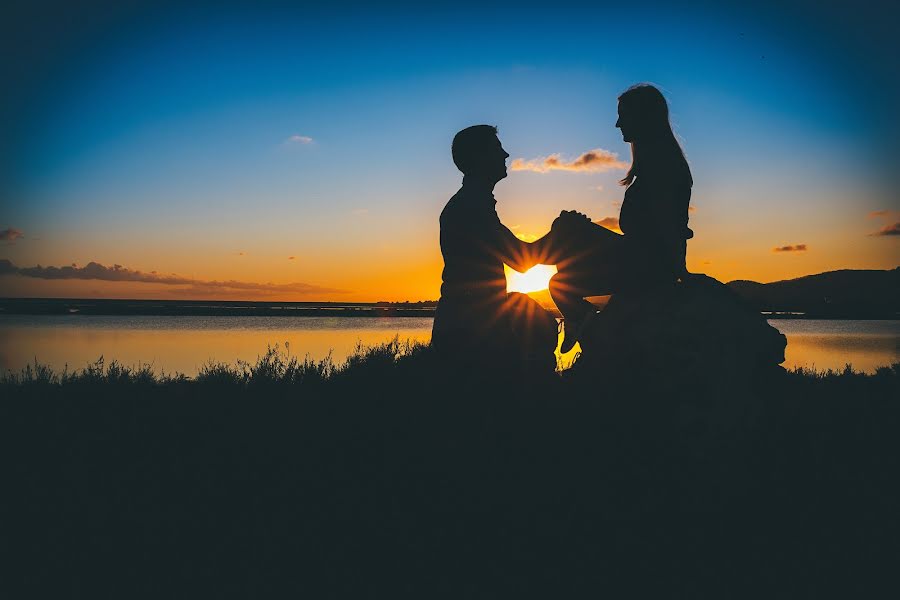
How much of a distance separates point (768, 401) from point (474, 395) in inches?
117

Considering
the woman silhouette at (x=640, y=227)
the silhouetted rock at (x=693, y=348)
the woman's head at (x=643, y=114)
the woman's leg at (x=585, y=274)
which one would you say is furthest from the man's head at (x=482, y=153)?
the silhouetted rock at (x=693, y=348)

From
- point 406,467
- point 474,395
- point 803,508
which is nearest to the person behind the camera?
point 803,508

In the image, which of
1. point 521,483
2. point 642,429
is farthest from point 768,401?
point 521,483

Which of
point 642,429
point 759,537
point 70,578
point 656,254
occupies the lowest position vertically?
point 70,578

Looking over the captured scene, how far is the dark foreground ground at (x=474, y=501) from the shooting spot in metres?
4.14

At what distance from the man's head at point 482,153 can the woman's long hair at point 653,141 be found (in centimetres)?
128

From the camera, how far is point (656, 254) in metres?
5.48

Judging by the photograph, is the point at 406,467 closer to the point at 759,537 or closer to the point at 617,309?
the point at 617,309

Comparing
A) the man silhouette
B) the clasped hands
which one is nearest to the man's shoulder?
the man silhouette

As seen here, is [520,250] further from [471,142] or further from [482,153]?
[471,142]

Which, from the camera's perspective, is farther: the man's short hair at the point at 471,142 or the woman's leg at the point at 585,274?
the man's short hair at the point at 471,142

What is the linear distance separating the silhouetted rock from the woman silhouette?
0.85 feet

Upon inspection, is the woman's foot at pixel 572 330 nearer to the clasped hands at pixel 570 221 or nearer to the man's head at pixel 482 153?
the clasped hands at pixel 570 221

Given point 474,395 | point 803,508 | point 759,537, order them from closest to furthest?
1. point 759,537
2. point 803,508
3. point 474,395
